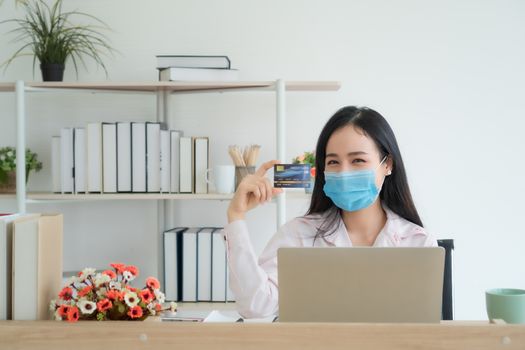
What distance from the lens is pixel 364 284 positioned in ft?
3.45

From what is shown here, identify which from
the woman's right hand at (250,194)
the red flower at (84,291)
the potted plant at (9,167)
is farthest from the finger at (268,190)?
the potted plant at (9,167)

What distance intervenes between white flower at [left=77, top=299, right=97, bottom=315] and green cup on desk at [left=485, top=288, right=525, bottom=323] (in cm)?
85

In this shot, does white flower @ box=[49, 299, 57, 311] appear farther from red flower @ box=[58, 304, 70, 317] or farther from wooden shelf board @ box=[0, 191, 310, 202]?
wooden shelf board @ box=[0, 191, 310, 202]

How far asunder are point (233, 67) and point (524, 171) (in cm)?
147

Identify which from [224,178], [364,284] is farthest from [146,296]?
[224,178]

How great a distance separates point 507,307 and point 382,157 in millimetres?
Result: 591

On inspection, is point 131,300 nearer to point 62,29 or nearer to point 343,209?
point 343,209

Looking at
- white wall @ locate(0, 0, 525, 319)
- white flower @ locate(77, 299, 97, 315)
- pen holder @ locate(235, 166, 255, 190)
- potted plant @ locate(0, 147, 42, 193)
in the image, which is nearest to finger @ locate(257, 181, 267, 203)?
white flower @ locate(77, 299, 97, 315)

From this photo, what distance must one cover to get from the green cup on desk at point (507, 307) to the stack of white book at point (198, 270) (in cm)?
140

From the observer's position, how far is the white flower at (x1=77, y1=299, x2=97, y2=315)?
113cm

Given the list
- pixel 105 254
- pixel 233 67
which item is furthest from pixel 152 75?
pixel 105 254

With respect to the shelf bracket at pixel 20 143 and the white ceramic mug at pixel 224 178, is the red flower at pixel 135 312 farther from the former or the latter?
the shelf bracket at pixel 20 143

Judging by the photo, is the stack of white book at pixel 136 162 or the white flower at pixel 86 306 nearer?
the white flower at pixel 86 306

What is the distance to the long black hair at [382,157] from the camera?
1.71m
